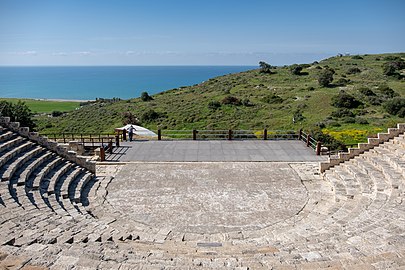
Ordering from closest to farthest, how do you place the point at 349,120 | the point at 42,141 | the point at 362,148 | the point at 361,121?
the point at 42,141 → the point at 362,148 → the point at 361,121 → the point at 349,120

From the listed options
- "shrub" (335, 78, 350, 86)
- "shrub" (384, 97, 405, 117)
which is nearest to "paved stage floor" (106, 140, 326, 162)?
"shrub" (384, 97, 405, 117)

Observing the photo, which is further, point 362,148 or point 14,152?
point 362,148

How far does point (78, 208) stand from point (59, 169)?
3293mm

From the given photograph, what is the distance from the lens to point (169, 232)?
9930mm

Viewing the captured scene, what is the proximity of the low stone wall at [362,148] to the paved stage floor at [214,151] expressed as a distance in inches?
69.9

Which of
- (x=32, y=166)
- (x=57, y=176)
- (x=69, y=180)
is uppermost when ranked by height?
(x=32, y=166)

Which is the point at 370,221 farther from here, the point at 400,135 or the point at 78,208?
the point at 78,208

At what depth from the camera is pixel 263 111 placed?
3819 centimetres

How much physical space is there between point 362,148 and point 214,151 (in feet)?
24.5

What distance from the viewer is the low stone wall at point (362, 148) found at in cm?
1533

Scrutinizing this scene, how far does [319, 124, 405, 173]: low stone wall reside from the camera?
1533 centimetres

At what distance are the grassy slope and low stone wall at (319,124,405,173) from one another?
9297 millimetres

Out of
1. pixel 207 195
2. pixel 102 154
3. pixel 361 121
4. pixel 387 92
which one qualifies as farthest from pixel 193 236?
pixel 387 92

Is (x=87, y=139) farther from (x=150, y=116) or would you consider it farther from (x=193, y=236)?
(x=150, y=116)
